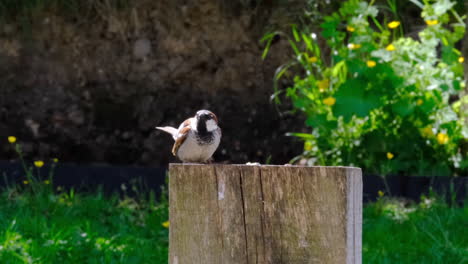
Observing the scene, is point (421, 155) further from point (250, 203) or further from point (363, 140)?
point (250, 203)

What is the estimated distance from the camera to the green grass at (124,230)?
8.80 feet

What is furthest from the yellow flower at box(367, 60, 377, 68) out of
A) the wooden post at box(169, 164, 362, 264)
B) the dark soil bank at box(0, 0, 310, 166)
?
the wooden post at box(169, 164, 362, 264)

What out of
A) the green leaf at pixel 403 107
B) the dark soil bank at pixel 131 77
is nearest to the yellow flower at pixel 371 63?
the green leaf at pixel 403 107

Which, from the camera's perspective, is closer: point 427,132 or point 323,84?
point 427,132

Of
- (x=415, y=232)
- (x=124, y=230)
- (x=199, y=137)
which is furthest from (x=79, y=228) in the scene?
(x=415, y=232)

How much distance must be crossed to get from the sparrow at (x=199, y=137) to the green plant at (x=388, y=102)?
1426 millimetres

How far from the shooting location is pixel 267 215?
1294 millimetres

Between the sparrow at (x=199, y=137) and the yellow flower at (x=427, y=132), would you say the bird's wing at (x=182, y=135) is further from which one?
the yellow flower at (x=427, y=132)

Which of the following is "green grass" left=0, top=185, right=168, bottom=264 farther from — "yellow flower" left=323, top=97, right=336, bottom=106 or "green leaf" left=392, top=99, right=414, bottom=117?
"green leaf" left=392, top=99, right=414, bottom=117

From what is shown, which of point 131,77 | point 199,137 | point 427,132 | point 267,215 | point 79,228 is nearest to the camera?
point 267,215

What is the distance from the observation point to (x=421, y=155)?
12.2 ft

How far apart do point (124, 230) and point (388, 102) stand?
1.72m

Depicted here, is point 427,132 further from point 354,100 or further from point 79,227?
point 79,227

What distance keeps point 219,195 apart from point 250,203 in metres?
0.07
